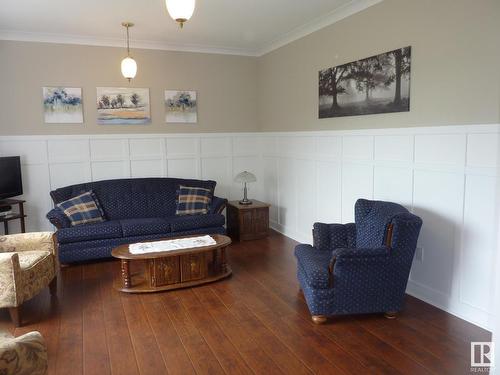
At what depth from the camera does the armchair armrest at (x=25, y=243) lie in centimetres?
371

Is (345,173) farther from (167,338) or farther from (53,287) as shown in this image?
(53,287)

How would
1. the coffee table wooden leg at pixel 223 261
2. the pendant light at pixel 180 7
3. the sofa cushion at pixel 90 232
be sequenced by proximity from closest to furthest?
the pendant light at pixel 180 7 < the coffee table wooden leg at pixel 223 261 < the sofa cushion at pixel 90 232

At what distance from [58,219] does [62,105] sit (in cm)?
164

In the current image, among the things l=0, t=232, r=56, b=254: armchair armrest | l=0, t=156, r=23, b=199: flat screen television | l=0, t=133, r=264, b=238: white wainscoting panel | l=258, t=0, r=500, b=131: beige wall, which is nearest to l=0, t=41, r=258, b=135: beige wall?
l=0, t=133, r=264, b=238: white wainscoting panel

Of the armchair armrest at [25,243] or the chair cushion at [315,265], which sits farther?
the armchair armrest at [25,243]

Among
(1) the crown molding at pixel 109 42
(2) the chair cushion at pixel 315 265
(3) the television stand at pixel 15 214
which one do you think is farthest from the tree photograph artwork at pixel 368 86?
(3) the television stand at pixel 15 214

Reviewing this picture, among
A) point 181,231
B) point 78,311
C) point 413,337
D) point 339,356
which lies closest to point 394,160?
point 413,337

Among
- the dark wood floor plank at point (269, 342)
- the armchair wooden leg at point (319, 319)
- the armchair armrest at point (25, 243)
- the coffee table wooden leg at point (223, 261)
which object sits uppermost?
the armchair armrest at point (25, 243)

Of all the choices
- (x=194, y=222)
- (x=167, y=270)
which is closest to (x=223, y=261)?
(x=167, y=270)

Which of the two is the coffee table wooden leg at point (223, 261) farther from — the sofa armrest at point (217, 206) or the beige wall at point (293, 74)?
the beige wall at point (293, 74)

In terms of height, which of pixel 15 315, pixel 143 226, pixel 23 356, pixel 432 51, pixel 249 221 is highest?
pixel 432 51

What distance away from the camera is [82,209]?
4871 mm

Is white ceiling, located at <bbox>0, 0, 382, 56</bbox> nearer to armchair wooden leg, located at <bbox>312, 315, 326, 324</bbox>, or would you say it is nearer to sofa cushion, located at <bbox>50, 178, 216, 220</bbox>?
sofa cushion, located at <bbox>50, 178, 216, 220</bbox>

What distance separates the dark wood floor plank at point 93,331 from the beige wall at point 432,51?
3.13 metres
